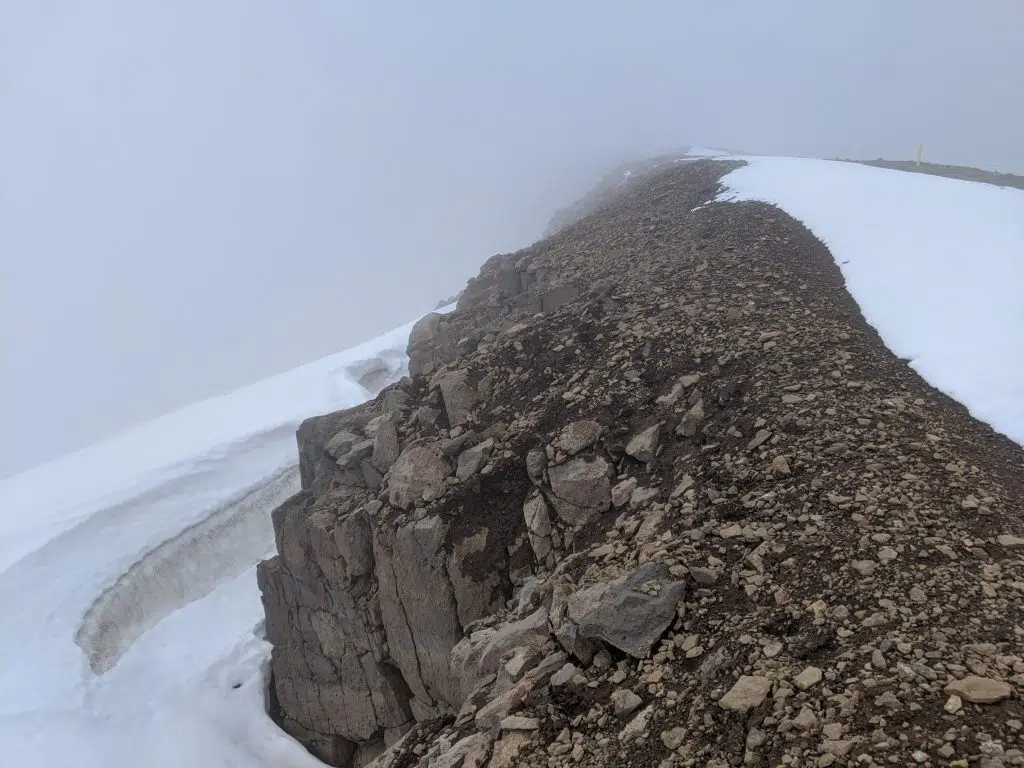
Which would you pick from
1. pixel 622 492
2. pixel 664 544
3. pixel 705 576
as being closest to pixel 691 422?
pixel 622 492

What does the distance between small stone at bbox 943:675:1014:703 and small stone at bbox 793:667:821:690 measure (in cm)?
83

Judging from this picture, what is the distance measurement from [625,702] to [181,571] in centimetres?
1889

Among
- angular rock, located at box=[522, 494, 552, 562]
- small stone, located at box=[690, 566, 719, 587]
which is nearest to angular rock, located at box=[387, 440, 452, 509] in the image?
angular rock, located at box=[522, 494, 552, 562]

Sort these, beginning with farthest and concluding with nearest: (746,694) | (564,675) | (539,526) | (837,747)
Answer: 1. (539,526)
2. (564,675)
3. (746,694)
4. (837,747)

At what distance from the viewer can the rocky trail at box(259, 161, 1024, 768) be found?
4852mm

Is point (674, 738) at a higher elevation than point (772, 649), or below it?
below

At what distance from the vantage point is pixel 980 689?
4258mm

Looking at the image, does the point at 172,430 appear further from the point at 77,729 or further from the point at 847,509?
the point at 847,509

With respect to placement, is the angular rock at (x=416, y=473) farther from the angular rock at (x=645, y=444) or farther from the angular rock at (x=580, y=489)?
the angular rock at (x=645, y=444)

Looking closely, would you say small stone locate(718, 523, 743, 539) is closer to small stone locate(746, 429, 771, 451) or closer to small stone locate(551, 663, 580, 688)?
small stone locate(746, 429, 771, 451)

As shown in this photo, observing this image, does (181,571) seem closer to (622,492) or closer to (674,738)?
(622,492)

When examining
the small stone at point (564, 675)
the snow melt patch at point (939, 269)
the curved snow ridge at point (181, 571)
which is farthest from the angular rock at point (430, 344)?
the small stone at point (564, 675)

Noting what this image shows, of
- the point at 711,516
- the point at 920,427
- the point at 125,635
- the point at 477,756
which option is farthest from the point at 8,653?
the point at 920,427

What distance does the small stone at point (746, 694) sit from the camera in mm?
4883
